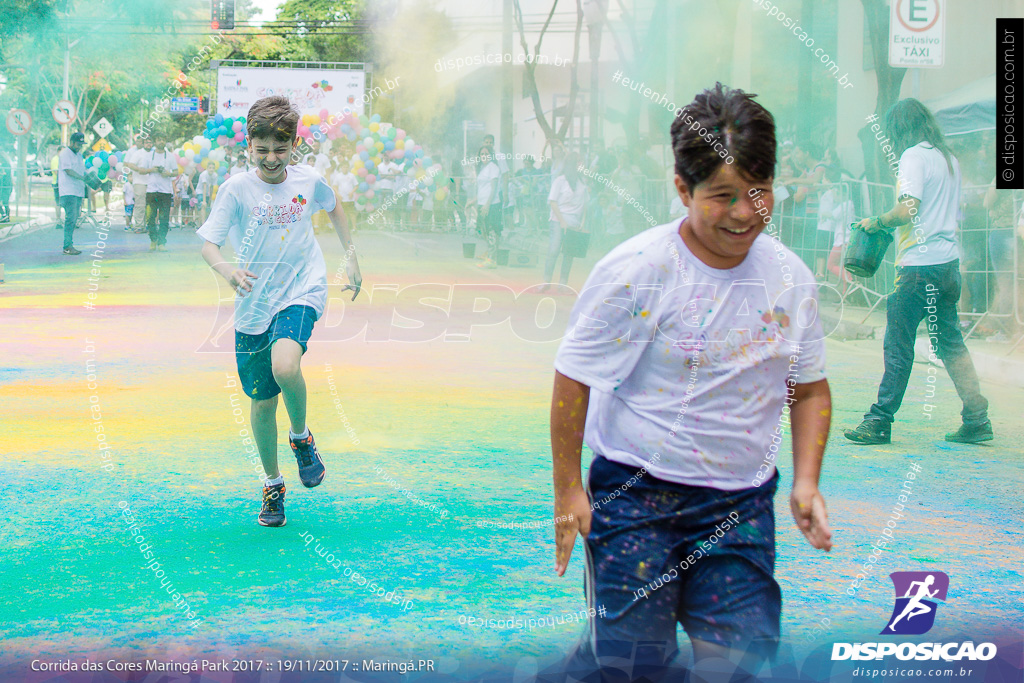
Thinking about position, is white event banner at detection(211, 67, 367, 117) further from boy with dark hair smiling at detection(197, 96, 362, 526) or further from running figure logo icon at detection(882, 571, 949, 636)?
running figure logo icon at detection(882, 571, 949, 636)

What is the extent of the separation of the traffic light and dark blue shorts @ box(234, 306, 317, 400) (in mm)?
1608

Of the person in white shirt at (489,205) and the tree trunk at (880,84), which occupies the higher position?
the tree trunk at (880,84)

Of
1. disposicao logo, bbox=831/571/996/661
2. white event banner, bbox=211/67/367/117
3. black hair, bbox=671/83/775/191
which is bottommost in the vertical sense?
disposicao logo, bbox=831/571/996/661

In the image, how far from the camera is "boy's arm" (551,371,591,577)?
2105mm

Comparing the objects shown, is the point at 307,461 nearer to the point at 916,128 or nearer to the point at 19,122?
the point at 916,128

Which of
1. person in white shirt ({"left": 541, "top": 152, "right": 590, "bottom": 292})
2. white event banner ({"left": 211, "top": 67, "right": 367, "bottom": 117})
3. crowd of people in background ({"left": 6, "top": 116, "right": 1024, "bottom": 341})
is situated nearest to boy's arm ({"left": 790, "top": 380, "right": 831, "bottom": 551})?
crowd of people in background ({"left": 6, "top": 116, "right": 1024, "bottom": 341})

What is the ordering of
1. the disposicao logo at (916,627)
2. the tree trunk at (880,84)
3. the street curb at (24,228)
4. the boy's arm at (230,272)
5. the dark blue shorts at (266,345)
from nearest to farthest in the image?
1. the disposicao logo at (916,627)
2. the boy's arm at (230,272)
3. the dark blue shorts at (266,345)
4. the tree trunk at (880,84)
5. the street curb at (24,228)

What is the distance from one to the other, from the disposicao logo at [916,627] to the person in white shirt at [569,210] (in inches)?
308

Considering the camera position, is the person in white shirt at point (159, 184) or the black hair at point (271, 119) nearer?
the black hair at point (271, 119)

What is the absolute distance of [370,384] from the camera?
22.4 ft

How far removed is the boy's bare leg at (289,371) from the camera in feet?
12.4

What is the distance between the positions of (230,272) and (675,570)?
211 cm

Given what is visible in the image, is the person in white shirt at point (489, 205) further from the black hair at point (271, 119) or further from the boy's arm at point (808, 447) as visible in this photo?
the boy's arm at point (808, 447)

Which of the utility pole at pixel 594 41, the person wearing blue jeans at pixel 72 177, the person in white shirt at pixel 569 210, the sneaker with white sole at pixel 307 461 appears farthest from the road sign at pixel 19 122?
the sneaker with white sole at pixel 307 461
